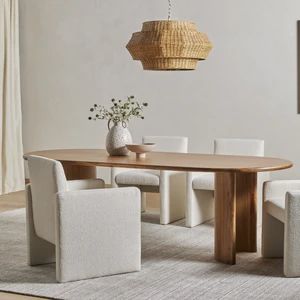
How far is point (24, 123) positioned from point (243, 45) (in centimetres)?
311

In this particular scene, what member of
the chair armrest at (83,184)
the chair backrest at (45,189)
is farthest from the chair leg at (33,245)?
the chair armrest at (83,184)

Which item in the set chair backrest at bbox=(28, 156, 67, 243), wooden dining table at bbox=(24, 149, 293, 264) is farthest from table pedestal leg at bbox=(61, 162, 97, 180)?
chair backrest at bbox=(28, 156, 67, 243)

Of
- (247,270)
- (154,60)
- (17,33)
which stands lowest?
(247,270)

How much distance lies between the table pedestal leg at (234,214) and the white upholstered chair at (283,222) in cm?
22

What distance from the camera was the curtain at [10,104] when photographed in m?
8.08

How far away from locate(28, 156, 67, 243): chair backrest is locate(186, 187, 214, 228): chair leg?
174 cm

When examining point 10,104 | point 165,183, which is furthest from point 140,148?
point 10,104

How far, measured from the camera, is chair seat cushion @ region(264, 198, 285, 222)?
14.4 ft

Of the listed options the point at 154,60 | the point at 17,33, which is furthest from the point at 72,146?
the point at 154,60

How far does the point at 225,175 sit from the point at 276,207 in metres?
0.42

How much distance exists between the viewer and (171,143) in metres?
6.37

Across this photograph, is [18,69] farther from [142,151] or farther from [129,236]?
[129,236]

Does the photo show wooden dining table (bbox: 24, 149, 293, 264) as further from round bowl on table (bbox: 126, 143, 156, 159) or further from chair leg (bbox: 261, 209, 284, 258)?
chair leg (bbox: 261, 209, 284, 258)

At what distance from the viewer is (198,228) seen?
584 centimetres
